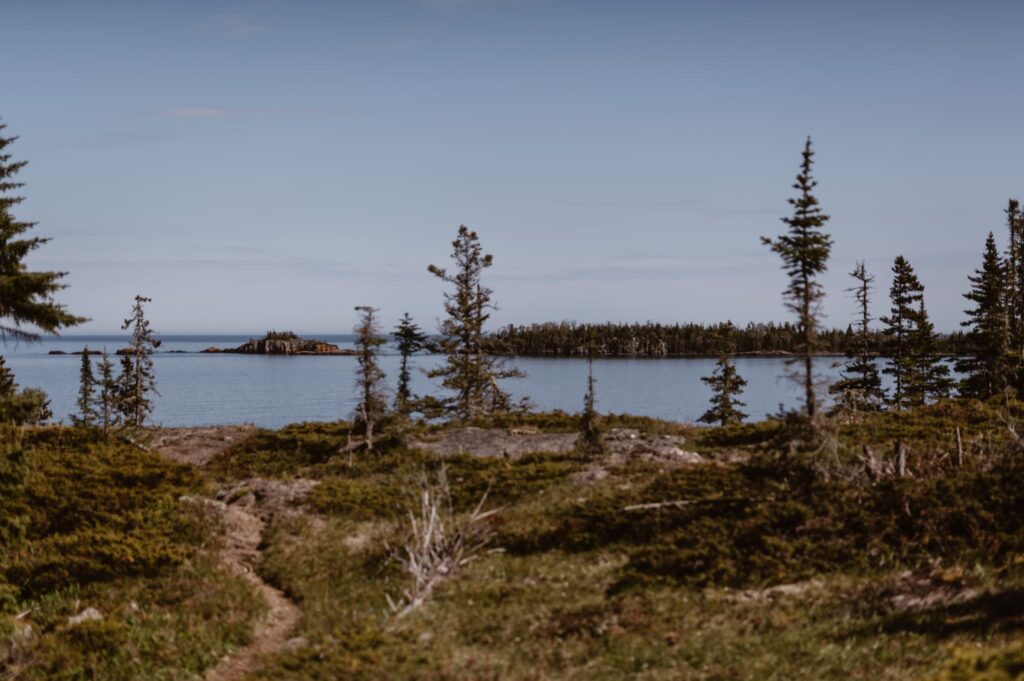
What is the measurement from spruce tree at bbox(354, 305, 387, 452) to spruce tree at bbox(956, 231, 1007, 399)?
1652 inches

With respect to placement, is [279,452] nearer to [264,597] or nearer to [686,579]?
[264,597]

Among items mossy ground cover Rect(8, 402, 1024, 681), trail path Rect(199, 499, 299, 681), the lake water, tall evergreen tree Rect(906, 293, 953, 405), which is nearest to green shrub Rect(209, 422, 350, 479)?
mossy ground cover Rect(8, 402, 1024, 681)

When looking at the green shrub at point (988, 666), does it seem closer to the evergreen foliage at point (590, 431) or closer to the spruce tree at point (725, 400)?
the evergreen foliage at point (590, 431)

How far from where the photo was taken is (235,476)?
31.5 m

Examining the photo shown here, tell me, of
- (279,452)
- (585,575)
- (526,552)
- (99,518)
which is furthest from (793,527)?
(279,452)

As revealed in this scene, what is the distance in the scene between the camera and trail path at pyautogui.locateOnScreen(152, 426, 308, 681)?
612 inches

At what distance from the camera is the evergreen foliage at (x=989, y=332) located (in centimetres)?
5153

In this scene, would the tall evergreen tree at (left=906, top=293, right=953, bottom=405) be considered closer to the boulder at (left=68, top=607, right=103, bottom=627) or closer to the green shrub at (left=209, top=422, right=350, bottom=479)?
the green shrub at (left=209, top=422, right=350, bottom=479)

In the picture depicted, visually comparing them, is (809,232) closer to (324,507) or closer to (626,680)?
(626,680)

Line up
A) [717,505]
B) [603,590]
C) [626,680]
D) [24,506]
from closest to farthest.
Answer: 1. [626,680]
2. [603,590]
3. [717,505]
4. [24,506]

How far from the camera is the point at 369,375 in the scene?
106 feet

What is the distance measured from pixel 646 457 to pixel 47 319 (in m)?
22.1

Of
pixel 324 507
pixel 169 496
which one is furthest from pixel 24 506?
pixel 324 507

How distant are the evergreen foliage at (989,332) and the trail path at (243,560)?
4879 centimetres
